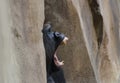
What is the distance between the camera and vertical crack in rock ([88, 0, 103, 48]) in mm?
6941

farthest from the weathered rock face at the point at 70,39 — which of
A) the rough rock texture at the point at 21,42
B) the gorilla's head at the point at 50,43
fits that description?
the gorilla's head at the point at 50,43

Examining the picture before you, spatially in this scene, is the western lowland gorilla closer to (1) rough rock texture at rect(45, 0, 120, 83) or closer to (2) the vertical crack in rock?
(1) rough rock texture at rect(45, 0, 120, 83)

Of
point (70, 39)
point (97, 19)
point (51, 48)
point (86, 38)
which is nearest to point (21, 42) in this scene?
point (51, 48)

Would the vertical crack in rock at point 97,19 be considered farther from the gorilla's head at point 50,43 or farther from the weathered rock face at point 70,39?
the gorilla's head at point 50,43

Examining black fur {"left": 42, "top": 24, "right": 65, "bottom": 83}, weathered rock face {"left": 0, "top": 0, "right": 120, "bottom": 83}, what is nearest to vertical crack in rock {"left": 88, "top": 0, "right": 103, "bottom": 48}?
weathered rock face {"left": 0, "top": 0, "right": 120, "bottom": 83}

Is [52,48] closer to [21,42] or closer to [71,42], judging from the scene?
[21,42]

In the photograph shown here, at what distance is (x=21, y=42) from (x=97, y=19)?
147 inches

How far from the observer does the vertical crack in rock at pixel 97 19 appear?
22.8ft

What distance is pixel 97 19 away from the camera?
6961 millimetres

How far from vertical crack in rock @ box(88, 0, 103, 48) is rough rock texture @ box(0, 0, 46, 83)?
2961 millimetres

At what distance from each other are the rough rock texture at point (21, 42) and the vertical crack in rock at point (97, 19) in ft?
9.72

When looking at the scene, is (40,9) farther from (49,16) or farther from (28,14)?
(49,16)

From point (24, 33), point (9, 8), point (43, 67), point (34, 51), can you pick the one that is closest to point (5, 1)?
point (9, 8)

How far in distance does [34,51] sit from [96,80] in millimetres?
2458
